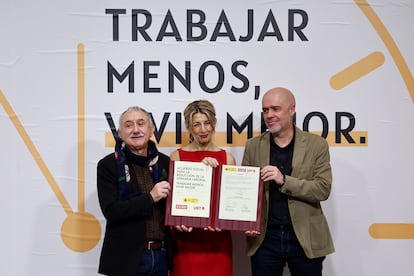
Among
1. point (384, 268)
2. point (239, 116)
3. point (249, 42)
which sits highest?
point (249, 42)

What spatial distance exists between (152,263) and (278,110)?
957 millimetres

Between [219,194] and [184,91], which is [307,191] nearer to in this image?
[219,194]

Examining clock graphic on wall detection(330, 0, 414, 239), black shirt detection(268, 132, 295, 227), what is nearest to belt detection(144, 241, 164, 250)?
black shirt detection(268, 132, 295, 227)

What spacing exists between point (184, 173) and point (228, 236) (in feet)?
1.49

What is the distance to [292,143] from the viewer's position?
2.29 metres

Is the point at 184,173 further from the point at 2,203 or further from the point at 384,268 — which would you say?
the point at 384,268

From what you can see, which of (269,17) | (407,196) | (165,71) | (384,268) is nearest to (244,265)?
(384,268)

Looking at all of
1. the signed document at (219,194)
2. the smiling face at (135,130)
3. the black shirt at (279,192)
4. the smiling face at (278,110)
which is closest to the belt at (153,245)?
the signed document at (219,194)

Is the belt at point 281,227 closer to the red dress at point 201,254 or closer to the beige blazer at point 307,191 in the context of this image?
the beige blazer at point 307,191

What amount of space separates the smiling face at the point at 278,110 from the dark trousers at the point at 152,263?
820 millimetres

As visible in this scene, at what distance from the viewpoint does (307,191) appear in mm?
2154

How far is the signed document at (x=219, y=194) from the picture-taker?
2170mm

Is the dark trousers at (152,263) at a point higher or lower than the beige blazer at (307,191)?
lower

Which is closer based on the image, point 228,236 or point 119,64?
point 228,236
